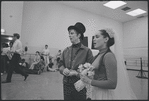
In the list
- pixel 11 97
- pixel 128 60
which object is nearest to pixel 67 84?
pixel 11 97

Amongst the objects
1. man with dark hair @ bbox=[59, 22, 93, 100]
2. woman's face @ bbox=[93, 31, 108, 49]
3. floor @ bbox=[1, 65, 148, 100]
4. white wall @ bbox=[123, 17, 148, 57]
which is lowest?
floor @ bbox=[1, 65, 148, 100]

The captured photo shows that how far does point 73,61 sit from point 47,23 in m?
7.14

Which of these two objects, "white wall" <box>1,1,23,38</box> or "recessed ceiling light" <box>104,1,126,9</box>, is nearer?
"white wall" <box>1,1,23,38</box>

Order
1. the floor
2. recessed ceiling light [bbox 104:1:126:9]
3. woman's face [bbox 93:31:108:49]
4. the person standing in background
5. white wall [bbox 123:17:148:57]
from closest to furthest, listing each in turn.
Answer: woman's face [bbox 93:31:108:49] < the floor < the person standing in background < recessed ceiling light [bbox 104:1:126:9] < white wall [bbox 123:17:148:57]

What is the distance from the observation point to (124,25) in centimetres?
1206

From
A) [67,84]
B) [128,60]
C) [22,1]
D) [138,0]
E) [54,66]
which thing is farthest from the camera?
[128,60]

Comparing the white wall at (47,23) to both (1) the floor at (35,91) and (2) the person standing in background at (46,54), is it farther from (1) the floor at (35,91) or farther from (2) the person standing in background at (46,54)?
(1) the floor at (35,91)

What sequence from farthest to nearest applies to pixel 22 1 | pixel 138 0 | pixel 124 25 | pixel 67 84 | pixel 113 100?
pixel 124 25 → pixel 138 0 → pixel 22 1 → pixel 67 84 → pixel 113 100

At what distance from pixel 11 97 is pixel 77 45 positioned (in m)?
1.93

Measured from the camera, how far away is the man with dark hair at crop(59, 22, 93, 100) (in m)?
1.28

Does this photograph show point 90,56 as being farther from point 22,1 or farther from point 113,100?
point 22,1

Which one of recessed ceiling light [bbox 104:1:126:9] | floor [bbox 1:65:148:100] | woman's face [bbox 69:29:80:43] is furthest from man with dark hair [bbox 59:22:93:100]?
recessed ceiling light [bbox 104:1:126:9]

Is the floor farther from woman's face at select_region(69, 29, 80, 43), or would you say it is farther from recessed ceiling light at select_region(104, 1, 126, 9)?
recessed ceiling light at select_region(104, 1, 126, 9)

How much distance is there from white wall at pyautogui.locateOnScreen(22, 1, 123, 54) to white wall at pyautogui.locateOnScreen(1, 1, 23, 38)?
2.09ft
